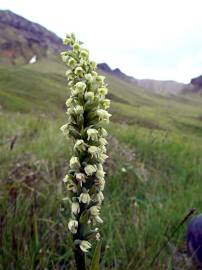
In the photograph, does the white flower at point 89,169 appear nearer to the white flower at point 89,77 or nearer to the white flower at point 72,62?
the white flower at point 89,77

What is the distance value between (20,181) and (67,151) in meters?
2.14

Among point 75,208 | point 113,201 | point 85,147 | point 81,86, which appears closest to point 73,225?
point 75,208

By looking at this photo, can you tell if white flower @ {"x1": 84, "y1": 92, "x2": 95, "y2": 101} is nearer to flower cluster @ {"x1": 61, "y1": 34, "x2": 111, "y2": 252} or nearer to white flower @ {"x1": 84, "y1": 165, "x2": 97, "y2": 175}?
flower cluster @ {"x1": 61, "y1": 34, "x2": 111, "y2": 252}

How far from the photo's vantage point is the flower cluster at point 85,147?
8.15 ft

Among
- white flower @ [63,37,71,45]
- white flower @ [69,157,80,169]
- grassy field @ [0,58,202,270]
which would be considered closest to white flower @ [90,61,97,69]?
white flower @ [63,37,71,45]

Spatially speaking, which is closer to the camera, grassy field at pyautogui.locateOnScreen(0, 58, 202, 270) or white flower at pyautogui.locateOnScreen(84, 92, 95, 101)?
white flower at pyautogui.locateOnScreen(84, 92, 95, 101)

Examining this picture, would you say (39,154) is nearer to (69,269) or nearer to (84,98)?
(69,269)

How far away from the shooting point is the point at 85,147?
Answer: 98.7 inches

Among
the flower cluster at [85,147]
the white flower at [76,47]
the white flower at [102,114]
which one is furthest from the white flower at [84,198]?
the white flower at [76,47]

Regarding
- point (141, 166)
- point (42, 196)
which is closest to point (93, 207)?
point (42, 196)

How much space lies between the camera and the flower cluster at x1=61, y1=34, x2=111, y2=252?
248 cm

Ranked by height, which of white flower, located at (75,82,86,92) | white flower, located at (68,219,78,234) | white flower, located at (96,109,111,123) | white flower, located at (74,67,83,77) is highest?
white flower, located at (74,67,83,77)

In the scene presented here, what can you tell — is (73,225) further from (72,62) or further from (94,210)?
(72,62)

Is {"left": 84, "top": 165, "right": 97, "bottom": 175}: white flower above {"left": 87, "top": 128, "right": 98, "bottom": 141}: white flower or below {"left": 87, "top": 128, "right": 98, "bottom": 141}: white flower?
below
